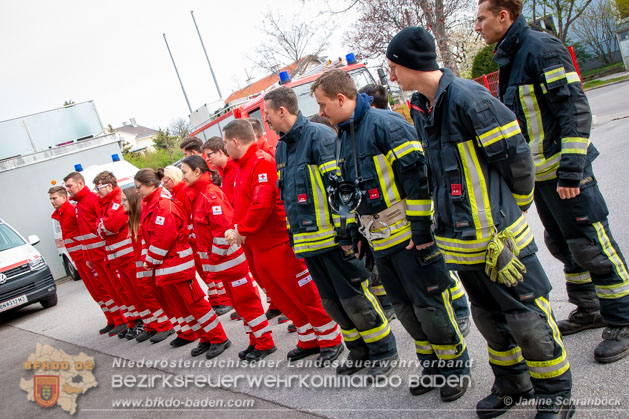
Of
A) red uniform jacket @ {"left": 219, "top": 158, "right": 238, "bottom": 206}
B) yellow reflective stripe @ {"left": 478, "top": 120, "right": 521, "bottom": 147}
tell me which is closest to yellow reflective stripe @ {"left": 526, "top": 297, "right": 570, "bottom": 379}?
yellow reflective stripe @ {"left": 478, "top": 120, "right": 521, "bottom": 147}

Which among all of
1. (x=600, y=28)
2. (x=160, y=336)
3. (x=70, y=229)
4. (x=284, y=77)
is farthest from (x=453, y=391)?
(x=600, y=28)

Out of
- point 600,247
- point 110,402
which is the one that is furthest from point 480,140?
point 110,402

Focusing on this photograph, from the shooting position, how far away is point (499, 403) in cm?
312

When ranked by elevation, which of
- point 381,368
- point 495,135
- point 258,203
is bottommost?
point 381,368

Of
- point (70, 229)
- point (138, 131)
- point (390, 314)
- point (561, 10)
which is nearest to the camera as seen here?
point (390, 314)

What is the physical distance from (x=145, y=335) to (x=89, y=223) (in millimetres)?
1998

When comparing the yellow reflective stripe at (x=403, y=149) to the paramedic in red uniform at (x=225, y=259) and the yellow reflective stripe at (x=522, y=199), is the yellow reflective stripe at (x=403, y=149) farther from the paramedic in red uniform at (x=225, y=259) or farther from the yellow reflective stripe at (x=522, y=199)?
the paramedic in red uniform at (x=225, y=259)

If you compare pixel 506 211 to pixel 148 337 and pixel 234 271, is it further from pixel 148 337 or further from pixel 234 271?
pixel 148 337

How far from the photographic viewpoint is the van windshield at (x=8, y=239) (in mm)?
12437

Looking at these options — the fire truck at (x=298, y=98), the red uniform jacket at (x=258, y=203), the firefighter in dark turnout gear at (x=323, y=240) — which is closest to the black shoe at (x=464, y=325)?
the firefighter in dark turnout gear at (x=323, y=240)

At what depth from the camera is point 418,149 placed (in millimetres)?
3426

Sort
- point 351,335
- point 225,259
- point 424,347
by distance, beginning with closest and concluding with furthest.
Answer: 1. point 424,347
2. point 351,335
3. point 225,259

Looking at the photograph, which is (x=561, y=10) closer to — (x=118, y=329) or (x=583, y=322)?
→ (x=118, y=329)

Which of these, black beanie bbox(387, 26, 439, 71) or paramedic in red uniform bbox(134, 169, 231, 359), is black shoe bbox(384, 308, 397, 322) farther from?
black beanie bbox(387, 26, 439, 71)
